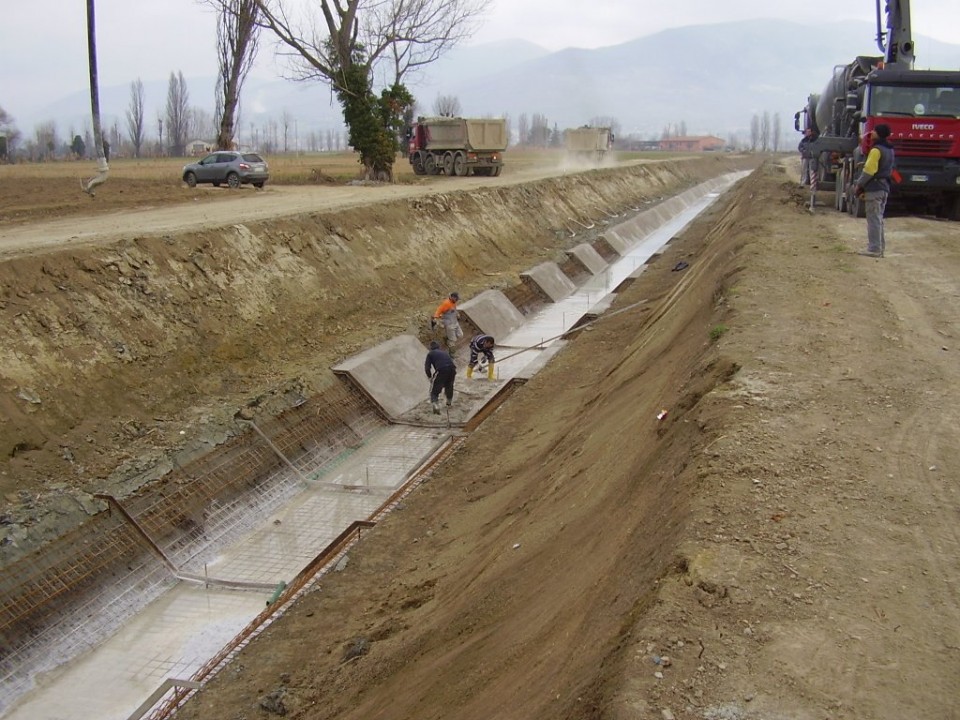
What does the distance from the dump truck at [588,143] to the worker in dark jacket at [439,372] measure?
5154cm

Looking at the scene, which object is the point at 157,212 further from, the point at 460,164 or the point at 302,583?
the point at 460,164

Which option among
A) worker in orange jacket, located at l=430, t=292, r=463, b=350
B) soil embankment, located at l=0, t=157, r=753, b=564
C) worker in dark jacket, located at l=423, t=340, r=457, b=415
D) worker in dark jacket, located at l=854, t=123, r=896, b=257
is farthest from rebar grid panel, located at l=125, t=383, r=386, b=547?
worker in dark jacket, located at l=854, t=123, r=896, b=257

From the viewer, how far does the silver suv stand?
28938 mm

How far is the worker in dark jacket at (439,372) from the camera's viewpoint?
13.6m

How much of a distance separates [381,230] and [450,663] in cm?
1585

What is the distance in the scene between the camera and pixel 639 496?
23.0 feet

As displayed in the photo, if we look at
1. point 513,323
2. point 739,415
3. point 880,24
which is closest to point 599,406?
point 739,415

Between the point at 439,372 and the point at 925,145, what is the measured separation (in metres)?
12.9

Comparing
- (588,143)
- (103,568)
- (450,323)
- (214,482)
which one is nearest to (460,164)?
(588,143)

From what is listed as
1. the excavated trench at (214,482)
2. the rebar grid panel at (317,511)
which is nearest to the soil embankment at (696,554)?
the rebar grid panel at (317,511)

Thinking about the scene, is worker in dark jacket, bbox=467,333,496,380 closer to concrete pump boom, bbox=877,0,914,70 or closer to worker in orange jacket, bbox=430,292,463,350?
worker in orange jacket, bbox=430,292,463,350

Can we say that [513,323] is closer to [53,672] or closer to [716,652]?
[53,672]

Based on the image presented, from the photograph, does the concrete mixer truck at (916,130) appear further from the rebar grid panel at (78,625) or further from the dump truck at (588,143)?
the dump truck at (588,143)

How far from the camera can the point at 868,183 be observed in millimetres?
14383
